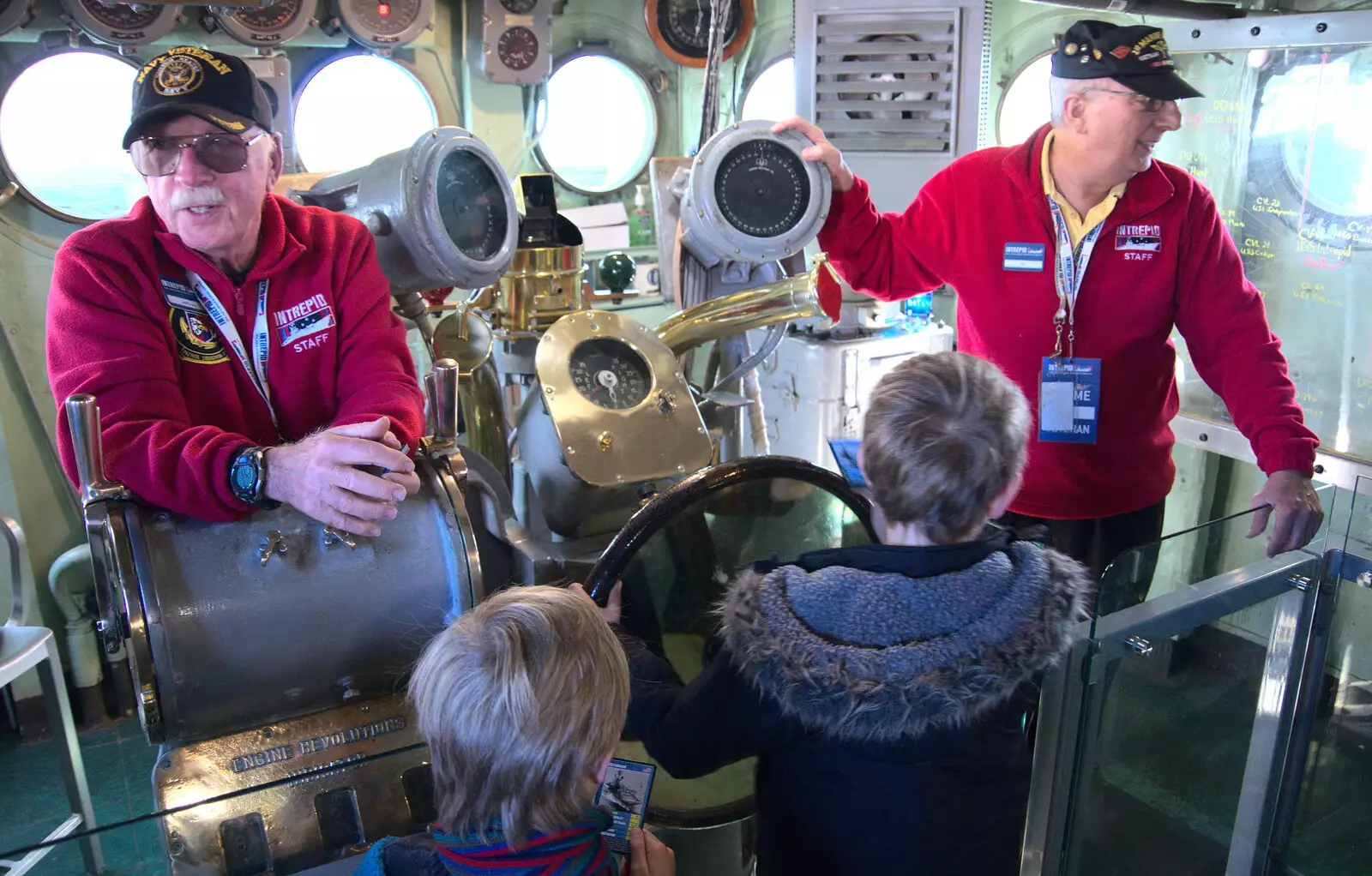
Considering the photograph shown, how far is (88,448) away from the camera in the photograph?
1.35 metres

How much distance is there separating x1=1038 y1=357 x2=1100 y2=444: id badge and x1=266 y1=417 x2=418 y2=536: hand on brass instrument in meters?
1.30

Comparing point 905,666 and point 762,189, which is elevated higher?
point 762,189

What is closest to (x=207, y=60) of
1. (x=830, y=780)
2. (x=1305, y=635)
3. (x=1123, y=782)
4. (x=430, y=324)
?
(x=430, y=324)

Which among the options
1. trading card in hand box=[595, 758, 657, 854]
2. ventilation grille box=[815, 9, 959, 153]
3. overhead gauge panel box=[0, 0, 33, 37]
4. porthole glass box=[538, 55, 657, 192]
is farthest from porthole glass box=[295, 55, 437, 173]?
trading card in hand box=[595, 758, 657, 854]

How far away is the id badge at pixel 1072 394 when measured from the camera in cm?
210

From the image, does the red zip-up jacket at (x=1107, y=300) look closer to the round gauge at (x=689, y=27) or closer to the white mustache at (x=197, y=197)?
the white mustache at (x=197, y=197)

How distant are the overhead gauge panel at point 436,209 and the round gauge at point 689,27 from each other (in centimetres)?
265

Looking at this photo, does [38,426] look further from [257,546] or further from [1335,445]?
[1335,445]

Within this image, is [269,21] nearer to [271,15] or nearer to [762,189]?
[271,15]

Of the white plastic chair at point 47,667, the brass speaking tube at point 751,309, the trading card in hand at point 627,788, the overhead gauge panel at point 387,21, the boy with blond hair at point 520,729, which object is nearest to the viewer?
the boy with blond hair at point 520,729

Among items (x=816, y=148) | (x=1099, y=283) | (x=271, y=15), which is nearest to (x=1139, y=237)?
(x=1099, y=283)

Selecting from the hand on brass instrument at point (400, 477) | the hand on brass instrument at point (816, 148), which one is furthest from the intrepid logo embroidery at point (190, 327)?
the hand on brass instrument at point (816, 148)

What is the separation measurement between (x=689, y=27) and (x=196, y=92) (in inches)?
137

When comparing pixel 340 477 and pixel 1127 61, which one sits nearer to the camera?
pixel 340 477
